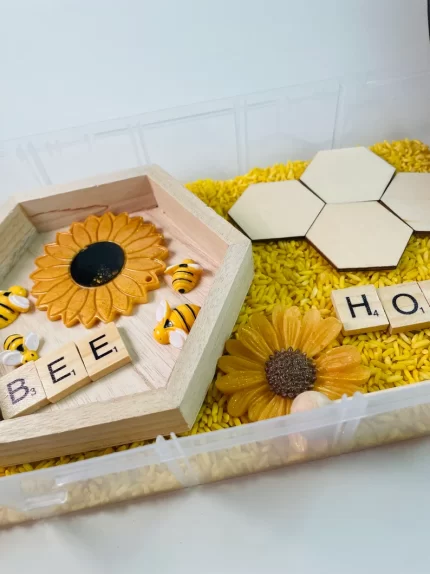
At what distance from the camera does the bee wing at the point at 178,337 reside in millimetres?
750

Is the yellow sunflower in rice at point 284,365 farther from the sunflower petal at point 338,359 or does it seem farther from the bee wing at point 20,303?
the bee wing at point 20,303

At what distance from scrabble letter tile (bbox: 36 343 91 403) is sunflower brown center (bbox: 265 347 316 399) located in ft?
0.88

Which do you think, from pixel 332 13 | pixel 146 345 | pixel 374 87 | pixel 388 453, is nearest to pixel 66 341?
pixel 146 345

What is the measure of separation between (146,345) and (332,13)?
0.86 m

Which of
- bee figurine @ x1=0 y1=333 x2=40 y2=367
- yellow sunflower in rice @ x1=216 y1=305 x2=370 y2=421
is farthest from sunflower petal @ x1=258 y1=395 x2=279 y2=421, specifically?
bee figurine @ x1=0 y1=333 x2=40 y2=367

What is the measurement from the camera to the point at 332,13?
113 cm

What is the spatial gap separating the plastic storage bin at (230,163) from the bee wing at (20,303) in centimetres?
30

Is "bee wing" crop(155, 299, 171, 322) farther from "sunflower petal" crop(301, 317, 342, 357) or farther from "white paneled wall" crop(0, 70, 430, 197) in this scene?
"white paneled wall" crop(0, 70, 430, 197)

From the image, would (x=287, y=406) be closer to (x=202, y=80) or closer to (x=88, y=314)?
(x=88, y=314)

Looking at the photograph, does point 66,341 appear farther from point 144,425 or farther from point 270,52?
point 270,52

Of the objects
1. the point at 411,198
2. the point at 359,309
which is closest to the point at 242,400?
the point at 359,309

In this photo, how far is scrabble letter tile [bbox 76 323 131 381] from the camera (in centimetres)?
74

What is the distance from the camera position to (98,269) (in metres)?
0.86

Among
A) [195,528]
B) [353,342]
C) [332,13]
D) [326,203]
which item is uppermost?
[332,13]
